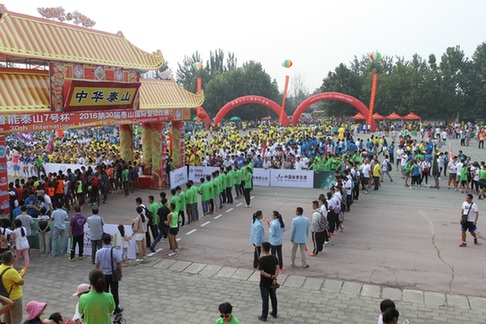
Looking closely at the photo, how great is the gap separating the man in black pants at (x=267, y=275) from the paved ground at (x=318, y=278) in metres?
0.31

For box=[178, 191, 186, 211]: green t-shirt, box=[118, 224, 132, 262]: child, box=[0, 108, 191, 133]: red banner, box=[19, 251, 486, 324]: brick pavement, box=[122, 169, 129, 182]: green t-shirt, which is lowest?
box=[19, 251, 486, 324]: brick pavement

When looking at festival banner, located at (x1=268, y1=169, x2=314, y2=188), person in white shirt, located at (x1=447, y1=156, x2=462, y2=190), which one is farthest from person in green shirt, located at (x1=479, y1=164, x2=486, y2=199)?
festival banner, located at (x1=268, y1=169, x2=314, y2=188)

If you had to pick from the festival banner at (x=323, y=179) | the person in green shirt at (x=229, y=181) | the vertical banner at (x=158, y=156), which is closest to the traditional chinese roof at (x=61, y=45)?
the vertical banner at (x=158, y=156)

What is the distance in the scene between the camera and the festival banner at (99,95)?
561 inches

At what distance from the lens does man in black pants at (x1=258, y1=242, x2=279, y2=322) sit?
24.3 ft

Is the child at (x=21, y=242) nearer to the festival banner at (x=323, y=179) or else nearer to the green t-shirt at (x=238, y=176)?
the green t-shirt at (x=238, y=176)

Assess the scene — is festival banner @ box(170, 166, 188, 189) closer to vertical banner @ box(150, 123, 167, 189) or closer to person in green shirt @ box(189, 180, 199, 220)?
vertical banner @ box(150, 123, 167, 189)

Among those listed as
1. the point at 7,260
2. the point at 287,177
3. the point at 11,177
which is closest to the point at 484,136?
the point at 287,177

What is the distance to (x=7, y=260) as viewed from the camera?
21.3ft

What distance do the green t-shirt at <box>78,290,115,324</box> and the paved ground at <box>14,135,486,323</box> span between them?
230 cm

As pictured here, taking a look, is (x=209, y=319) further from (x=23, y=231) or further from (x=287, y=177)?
(x=287, y=177)

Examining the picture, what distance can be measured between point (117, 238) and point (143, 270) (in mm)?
1058

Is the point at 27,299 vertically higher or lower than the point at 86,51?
lower

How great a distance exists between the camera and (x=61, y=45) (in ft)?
47.3
